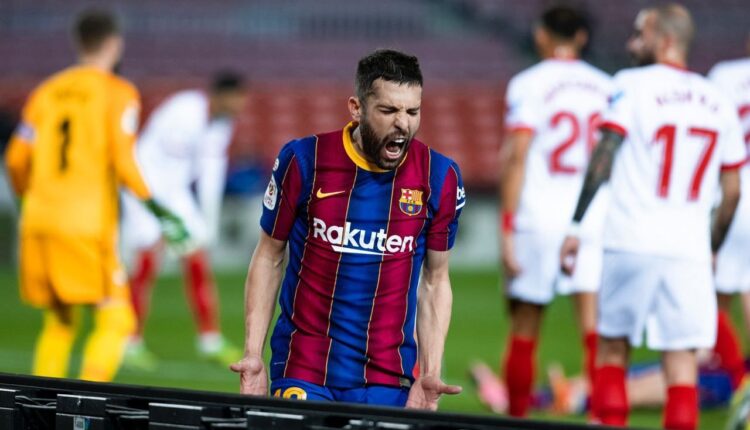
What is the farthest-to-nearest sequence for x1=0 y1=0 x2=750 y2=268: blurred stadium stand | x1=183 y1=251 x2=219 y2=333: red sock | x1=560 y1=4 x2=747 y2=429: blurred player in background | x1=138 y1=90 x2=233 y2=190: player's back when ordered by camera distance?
1. x1=0 y1=0 x2=750 y2=268: blurred stadium stand
2. x1=138 y1=90 x2=233 y2=190: player's back
3. x1=183 y1=251 x2=219 y2=333: red sock
4. x1=560 y1=4 x2=747 y2=429: blurred player in background

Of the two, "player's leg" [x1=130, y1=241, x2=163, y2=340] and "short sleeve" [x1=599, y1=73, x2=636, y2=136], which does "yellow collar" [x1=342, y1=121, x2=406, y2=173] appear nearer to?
"short sleeve" [x1=599, y1=73, x2=636, y2=136]

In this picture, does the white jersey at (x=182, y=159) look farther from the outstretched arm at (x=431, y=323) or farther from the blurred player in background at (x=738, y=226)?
the outstretched arm at (x=431, y=323)

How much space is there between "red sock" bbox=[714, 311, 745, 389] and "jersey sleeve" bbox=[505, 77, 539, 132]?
1.85 m

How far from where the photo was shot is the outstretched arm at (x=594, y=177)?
5676mm

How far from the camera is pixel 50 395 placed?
12.1 feet

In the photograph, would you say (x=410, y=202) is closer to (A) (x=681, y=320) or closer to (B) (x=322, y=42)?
(A) (x=681, y=320)

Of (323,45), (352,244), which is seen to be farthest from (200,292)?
(323,45)

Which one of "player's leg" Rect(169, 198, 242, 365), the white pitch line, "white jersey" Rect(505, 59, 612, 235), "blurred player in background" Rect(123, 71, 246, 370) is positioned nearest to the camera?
"white jersey" Rect(505, 59, 612, 235)

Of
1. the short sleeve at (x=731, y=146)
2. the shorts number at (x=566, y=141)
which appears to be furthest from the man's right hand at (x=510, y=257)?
the short sleeve at (x=731, y=146)

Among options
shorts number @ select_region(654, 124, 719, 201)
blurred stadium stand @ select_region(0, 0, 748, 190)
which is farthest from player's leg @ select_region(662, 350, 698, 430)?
blurred stadium stand @ select_region(0, 0, 748, 190)

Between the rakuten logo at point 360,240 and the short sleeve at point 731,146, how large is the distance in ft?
7.22

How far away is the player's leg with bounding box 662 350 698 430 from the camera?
18.3 ft

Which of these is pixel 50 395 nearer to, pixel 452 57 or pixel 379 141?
pixel 379 141

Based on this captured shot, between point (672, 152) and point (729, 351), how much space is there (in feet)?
8.28
